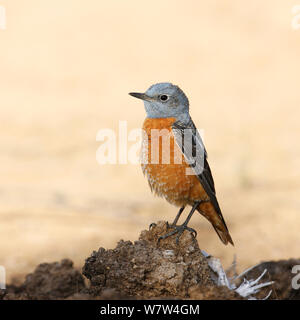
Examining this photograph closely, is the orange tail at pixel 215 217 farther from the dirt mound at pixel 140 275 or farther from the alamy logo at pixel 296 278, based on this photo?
the alamy logo at pixel 296 278

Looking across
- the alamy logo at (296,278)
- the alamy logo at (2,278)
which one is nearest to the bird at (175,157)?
the alamy logo at (296,278)

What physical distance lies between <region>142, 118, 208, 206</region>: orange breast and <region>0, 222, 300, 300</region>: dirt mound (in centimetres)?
55

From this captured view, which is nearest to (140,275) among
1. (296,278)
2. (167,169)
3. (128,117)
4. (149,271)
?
(149,271)

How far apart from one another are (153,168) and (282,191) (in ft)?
25.3

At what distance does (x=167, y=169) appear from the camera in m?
7.34

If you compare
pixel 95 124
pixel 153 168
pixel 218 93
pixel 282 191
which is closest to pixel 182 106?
pixel 153 168

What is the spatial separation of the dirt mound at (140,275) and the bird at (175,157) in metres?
0.35

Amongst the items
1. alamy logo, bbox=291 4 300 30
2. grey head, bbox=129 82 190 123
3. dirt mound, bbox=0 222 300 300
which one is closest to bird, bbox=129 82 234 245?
grey head, bbox=129 82 190 123

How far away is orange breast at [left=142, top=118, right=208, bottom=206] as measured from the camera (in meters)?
7.35

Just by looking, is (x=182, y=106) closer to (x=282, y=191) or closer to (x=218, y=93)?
(x=282, y=191)

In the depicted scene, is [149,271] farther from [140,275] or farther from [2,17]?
[2,17]

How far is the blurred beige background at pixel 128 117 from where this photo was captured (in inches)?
471

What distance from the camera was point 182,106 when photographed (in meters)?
7.90

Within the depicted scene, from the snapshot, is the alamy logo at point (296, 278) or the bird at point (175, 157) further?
the alamy logo at point (296, 278)
